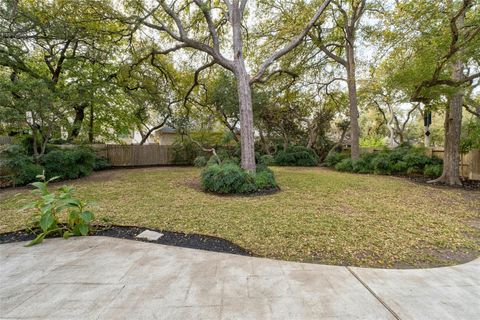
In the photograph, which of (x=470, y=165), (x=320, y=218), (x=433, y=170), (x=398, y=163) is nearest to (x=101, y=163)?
(x=320, y=218)

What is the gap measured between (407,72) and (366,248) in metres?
4.86

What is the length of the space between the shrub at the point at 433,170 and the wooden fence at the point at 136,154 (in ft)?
34.3

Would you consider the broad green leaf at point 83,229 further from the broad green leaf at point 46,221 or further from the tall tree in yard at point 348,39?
the tall tree in yard at point 348,39

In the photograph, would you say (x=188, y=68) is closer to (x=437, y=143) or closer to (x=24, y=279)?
(x=24, y=279)

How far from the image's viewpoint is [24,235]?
2678 mm

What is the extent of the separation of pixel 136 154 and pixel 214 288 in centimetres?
1039

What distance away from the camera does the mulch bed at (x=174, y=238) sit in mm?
2381

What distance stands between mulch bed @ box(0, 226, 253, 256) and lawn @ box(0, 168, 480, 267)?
0.11 m

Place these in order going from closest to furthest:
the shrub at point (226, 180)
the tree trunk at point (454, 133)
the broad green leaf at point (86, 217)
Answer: the broad green leaf at point (86, 217) → the shrub at point (226, 180) → the tree trunk at point (454, 133)

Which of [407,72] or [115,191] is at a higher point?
[407,72]

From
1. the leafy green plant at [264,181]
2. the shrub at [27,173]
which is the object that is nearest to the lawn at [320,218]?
the leafy green plant at [264,181]

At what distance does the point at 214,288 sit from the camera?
1.62 m

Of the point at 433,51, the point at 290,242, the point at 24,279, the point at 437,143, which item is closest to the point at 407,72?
the point at 433,51

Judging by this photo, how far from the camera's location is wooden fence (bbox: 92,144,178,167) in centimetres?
993
